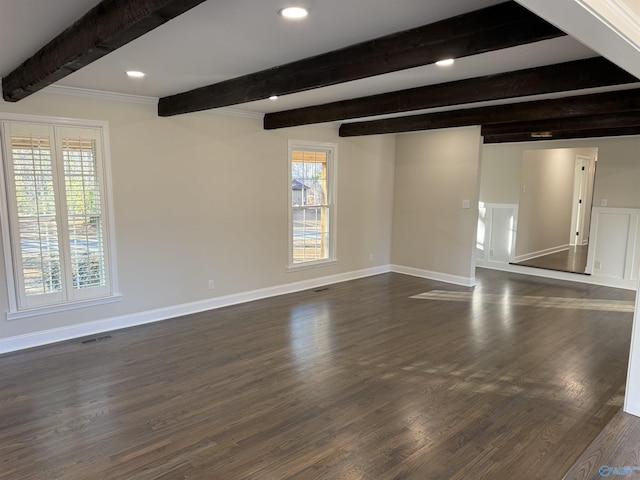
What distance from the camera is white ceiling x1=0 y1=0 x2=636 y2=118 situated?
1.98 meters

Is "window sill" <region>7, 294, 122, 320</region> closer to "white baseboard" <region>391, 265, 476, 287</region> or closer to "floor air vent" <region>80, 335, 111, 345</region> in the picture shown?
"floor air vent" <region>80, 335, 111, 345</region>

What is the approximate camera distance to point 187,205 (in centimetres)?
480

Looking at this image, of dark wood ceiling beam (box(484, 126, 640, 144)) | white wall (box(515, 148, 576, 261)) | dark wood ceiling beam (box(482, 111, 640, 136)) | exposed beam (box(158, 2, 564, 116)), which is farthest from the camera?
white wall (box(515, 148, 576, 261))

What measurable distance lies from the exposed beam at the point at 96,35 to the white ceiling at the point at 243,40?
0.20ft

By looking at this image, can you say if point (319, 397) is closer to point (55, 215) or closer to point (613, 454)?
point (613, 454)

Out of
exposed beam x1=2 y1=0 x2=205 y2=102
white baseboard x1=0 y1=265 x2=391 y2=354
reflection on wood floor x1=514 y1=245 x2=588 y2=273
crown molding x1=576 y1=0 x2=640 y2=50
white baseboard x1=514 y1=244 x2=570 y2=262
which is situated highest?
exposed beam x1=2 y1=0 x2=205 y2=102

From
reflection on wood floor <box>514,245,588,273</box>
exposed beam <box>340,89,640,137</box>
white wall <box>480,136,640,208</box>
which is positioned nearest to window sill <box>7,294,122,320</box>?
exposed beam <box>340,89,640,137</box>

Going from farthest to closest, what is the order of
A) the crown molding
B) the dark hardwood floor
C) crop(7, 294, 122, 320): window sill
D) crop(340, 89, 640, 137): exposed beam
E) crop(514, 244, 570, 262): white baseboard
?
crop(514, 244, 570, 262): white baseboard, crop(7, 294, 122, 320): window sill, crop(340, 89, 640, 137): exposed beam, the dark hardwood floor, the crown molding

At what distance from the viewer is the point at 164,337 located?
422 centimetres

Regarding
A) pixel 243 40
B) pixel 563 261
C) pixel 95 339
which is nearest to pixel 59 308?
pixel 95 339

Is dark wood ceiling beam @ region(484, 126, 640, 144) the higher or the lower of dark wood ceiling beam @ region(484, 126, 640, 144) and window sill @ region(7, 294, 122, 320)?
the higher

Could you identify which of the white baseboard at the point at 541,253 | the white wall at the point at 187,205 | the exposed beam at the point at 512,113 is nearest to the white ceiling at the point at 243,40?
the white wall at the point at 187,205

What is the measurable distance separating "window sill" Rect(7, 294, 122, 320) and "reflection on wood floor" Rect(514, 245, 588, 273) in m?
6.65

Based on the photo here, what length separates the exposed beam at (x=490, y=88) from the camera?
2.84 metres
